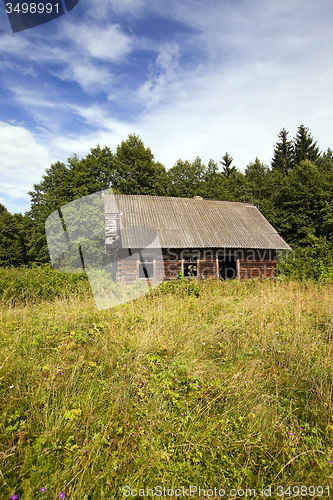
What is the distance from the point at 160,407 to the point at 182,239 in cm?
1159

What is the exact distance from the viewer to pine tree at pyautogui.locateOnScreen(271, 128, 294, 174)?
144ft

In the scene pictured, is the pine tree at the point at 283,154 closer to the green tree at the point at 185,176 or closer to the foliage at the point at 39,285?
the green tree at the point at 185,176

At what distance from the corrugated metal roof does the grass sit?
9363 mm

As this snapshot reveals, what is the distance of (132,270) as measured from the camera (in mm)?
13008

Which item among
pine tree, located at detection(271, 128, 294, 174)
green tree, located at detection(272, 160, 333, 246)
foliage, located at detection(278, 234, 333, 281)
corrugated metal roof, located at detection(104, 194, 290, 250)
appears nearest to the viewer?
foliage, located at detection(278, 234, 333, 281)

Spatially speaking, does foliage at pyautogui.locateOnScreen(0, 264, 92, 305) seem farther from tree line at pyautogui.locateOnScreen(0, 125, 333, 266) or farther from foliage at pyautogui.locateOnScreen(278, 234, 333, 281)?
tree line at pyautogui.locateOnScreen(0, 125, 333, 266)

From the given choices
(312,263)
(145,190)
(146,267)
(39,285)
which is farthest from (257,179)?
(39,285)

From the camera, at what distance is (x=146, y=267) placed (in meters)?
13.6

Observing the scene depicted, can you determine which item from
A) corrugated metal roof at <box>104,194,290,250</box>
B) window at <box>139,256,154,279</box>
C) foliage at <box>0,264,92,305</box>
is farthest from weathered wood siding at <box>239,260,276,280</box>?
foliage at <box>0,264,92,305</box>

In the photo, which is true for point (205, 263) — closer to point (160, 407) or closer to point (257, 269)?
point (257, 269)

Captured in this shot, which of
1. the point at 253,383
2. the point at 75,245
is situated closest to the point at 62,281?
the point at 253,383

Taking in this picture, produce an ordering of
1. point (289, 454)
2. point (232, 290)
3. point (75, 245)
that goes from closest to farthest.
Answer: point (289, 454)
point (232, 290)
point (75, 245)

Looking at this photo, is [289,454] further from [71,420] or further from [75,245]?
[75,245]

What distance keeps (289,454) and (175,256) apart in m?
11.8
